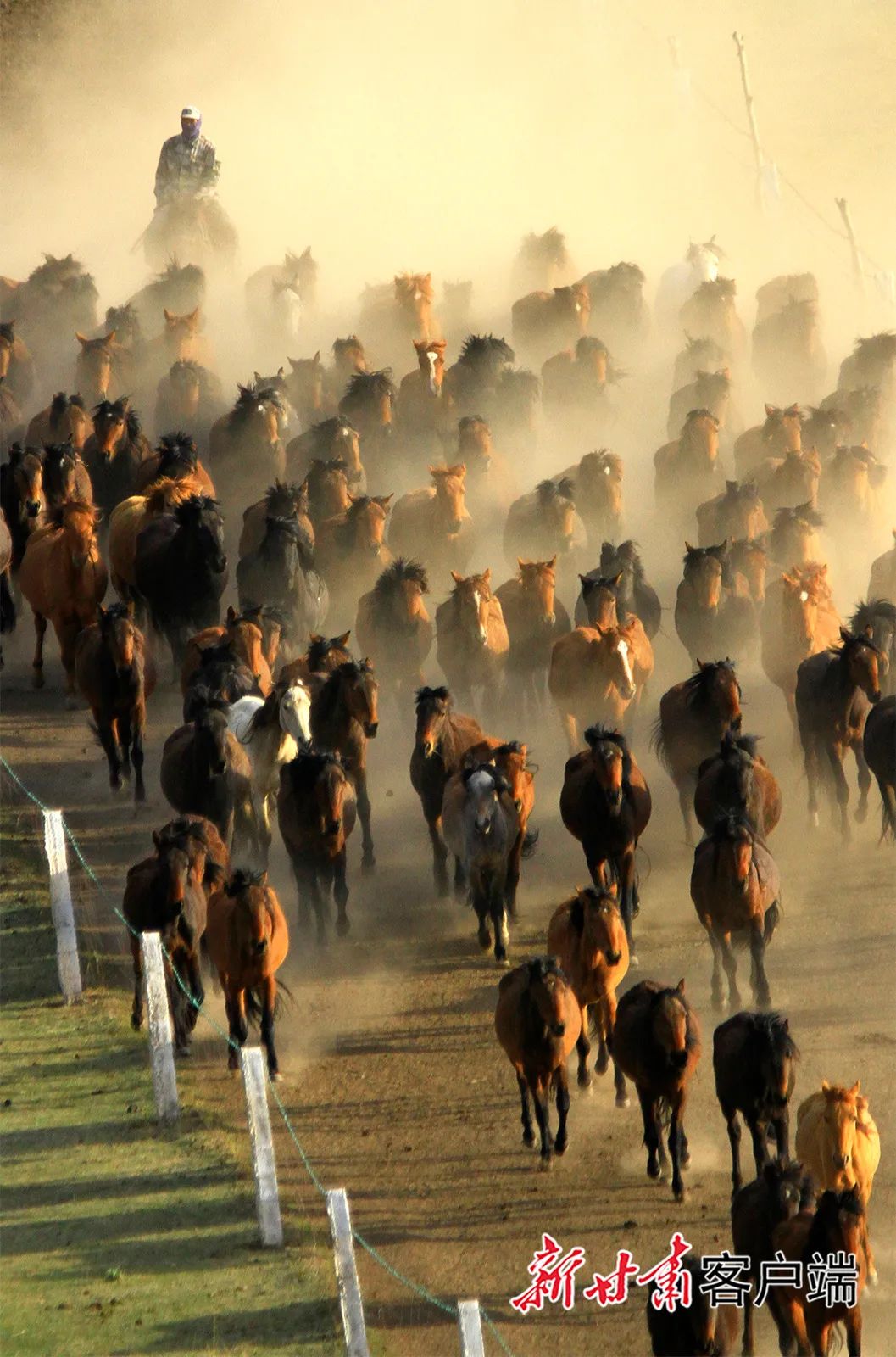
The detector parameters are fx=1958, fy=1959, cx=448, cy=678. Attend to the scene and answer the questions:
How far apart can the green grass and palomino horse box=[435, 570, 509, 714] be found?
6002 millimetres

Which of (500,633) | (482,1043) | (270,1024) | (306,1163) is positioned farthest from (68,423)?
(306,1163)

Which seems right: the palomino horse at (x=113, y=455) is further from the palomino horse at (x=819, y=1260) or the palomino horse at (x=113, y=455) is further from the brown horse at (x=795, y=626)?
the palomino horse at (x=819, y=1260)

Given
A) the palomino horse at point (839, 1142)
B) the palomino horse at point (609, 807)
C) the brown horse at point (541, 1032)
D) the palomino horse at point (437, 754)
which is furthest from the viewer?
the palomino horse at point (437, 754)

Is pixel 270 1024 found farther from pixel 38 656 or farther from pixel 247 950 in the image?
pixel 38 656

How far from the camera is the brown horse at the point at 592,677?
18.1 metres

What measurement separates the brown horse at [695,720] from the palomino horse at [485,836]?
2.44 m

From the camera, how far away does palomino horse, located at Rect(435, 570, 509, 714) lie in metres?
19.0

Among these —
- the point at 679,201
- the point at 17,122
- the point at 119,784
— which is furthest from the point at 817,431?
the point at 17,122

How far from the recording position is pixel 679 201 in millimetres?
46594

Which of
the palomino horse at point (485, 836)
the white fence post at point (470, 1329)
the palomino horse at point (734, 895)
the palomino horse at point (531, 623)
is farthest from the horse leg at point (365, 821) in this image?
the white fence post at point (470, 1329)

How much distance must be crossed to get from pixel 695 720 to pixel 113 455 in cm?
933

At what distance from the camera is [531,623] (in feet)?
64.5

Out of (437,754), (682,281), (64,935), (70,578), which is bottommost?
(64,935)

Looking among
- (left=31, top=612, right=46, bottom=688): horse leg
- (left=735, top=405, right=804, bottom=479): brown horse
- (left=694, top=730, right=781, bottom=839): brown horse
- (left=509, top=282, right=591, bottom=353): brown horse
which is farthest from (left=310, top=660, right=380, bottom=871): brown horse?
(left=509, top=282, right=591, bottom=353): brown horse
